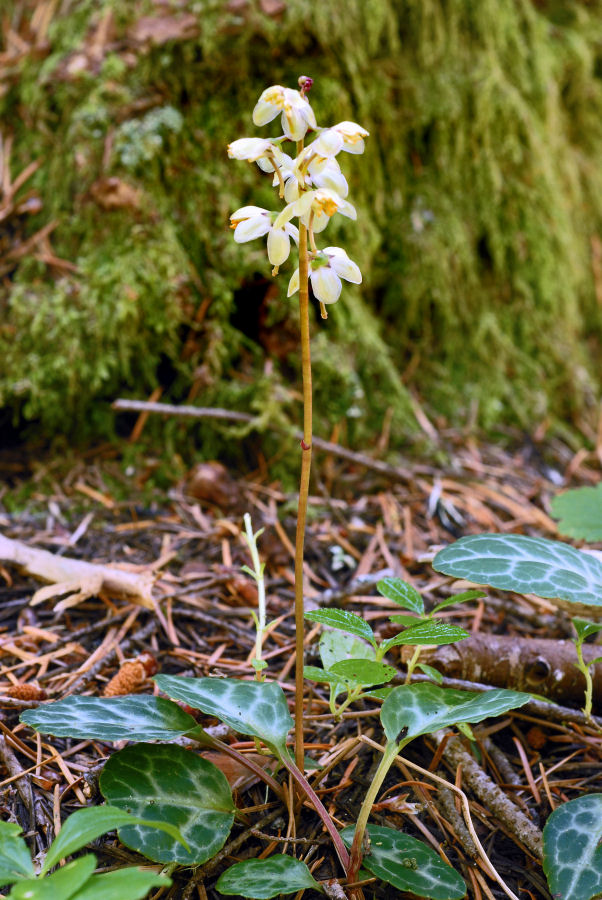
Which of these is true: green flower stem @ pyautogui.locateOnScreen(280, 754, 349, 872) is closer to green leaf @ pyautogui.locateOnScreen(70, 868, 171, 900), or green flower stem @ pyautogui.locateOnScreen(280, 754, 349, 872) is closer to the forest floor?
the forest floor

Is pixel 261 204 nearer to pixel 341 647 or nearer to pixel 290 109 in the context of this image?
pixel 290 109

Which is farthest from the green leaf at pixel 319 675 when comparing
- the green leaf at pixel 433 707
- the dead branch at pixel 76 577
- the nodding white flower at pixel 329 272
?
the nodding white flower at pixel 329 272

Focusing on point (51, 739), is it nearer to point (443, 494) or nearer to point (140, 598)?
point (140, 598)

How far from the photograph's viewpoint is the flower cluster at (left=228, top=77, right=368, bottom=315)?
112 centimetres

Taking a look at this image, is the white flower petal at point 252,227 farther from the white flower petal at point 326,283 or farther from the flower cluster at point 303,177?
the white flower petal at point 326,283

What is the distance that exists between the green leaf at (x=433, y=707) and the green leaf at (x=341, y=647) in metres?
0.29

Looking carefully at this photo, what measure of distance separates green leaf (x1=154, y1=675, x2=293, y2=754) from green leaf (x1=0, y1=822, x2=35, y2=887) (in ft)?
1.06

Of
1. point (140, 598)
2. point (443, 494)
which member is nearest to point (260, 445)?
point (443, 494)

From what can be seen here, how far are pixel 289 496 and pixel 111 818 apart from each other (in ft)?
5.10

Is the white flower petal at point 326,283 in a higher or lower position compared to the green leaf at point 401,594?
higher

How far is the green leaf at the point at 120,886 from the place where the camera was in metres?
0.84

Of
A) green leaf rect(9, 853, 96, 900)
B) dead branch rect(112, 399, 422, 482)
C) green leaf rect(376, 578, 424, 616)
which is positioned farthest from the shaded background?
green leaf rect(9, 853, 96, 900)

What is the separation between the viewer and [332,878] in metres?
1.14

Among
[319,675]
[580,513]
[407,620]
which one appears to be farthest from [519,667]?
[580,513]
